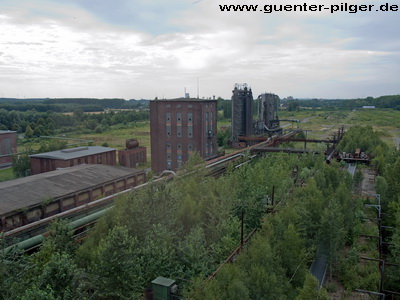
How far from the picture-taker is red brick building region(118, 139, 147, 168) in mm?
51688

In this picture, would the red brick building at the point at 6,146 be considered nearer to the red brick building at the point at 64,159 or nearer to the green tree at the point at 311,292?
the red brick building at the point at 64,159

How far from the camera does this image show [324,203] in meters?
20.1

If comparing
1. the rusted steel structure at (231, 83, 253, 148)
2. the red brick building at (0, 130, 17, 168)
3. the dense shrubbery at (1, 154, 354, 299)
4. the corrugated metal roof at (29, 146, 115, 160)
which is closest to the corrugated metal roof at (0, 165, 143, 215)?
the corrugated metal roof at (29, 146, 115, 160)

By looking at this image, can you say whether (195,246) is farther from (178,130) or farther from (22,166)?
(22,166)

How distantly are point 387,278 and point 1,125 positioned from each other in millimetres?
105331

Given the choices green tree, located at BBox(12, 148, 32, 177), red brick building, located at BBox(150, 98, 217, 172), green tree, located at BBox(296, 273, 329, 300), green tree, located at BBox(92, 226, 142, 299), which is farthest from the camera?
red brick building, located at BBox(150, 98, 217, 172)

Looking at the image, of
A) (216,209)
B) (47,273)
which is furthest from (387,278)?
(47,273)

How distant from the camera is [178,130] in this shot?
1898 inches

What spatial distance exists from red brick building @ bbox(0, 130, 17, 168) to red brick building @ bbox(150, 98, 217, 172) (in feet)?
90.8

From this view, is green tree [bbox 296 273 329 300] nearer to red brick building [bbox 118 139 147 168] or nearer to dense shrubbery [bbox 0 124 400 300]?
dense shrubbery [bbox 0 124 400 300]

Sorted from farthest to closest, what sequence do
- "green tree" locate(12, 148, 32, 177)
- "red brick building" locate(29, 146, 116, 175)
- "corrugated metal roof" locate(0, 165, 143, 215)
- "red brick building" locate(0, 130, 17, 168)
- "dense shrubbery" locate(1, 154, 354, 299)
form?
"red brick building" locate(0, 130, 17, 168) → "green tree" locate(12, 148, 32, 177) → "red brick building" locate(29, 146, 116, 175) → "corrugated metal roof" locate(0, 165, 143, 215) → "dense shrubbery" locate(1, 154, 354, 299)

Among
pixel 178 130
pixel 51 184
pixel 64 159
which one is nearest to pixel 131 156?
A: pixel 178 130

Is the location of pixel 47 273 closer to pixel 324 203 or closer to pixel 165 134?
pixel 324 203

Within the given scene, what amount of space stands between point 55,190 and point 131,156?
26.0 meters
